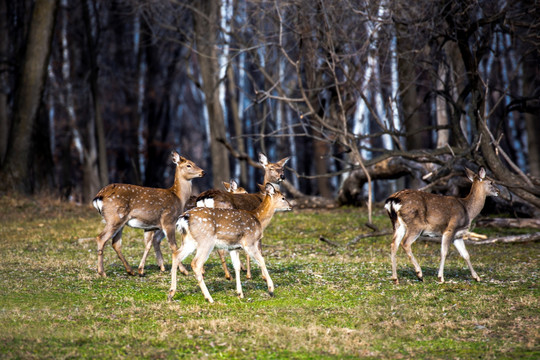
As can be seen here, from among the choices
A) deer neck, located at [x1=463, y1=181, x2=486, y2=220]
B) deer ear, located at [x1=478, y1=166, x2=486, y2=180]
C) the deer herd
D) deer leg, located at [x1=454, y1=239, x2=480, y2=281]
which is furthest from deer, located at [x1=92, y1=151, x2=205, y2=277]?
deer ear, located at [x1=478, y1=166, x2=486, y2=180]

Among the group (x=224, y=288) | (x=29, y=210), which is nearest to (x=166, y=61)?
(x=29, y=210)

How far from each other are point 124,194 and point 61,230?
6026 millimetres

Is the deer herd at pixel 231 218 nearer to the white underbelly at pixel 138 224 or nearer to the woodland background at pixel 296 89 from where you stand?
the white underbelly at pixel 138 224

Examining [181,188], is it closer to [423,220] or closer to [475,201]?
[423,220]

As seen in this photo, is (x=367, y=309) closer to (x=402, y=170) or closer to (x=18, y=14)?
(x=402, y=170)

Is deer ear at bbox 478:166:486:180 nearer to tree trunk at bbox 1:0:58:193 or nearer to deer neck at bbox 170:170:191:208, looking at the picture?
deer neck at bbox 170:170:191:208

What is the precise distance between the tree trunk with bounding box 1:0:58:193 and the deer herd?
10.9 m

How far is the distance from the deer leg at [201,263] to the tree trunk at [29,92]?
13354mm

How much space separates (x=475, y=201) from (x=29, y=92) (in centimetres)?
1481

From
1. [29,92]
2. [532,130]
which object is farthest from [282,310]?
[532,130]

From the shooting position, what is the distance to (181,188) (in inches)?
449

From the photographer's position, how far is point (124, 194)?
33.7 feet

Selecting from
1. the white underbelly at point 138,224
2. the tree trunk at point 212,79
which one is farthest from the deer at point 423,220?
Answer: the tree trunk at point 212,79

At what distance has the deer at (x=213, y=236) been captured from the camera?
8.57 m
